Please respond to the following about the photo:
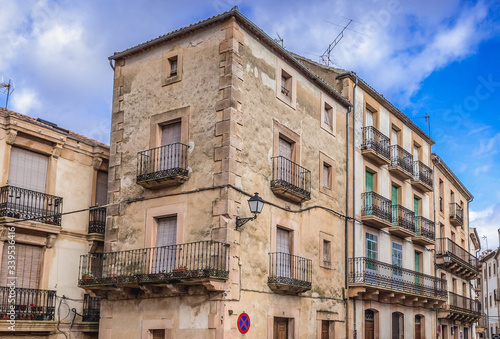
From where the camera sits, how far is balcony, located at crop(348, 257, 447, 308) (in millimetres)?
23250

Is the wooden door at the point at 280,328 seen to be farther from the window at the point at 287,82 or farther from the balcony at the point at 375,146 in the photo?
the balcony at the point at 375,146

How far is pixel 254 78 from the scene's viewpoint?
19031 millimetres

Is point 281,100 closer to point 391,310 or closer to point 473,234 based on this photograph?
point 391,310

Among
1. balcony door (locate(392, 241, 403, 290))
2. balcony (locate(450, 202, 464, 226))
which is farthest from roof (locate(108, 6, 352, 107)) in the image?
balcony (locate(450, 202, 464, 226))

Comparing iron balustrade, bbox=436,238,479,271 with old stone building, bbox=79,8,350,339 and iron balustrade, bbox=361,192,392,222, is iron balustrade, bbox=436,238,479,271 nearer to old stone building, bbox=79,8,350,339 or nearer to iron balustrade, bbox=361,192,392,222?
iron balustrade, bbox=361,192,392,222

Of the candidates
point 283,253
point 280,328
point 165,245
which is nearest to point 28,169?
point 165,245

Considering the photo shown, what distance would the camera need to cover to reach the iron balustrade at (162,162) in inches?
716

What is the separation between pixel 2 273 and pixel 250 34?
411 inches

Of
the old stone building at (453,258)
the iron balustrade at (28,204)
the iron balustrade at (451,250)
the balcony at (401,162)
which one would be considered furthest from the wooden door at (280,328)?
the iron balustrade at (451,250)

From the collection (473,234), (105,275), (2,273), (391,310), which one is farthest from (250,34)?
(473,234)

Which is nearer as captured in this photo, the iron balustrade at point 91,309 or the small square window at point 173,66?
the small square window at point 173,66

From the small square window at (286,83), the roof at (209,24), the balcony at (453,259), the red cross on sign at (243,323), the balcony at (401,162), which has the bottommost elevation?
the red cross on sign at (243,323)

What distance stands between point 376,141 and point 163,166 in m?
11.3

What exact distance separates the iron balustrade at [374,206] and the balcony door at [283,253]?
593 cm
